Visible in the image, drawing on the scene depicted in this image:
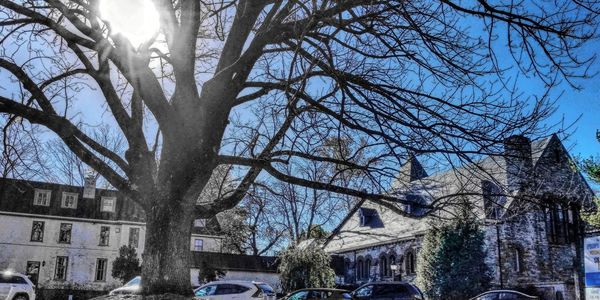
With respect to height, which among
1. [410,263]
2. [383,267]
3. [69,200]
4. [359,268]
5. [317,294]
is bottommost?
[317,294]

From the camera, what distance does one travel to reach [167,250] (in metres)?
6.23

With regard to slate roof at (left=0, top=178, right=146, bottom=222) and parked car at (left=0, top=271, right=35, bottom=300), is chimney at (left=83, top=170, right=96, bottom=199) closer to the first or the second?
slate roof at (left=0, top=178, right=146, bottom=222)

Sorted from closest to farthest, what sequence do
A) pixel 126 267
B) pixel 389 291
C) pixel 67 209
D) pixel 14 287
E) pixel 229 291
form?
pixel 229 291 < pixel 14 287 < pixel 389 291 < pixel 126 267 < pixel 67 209

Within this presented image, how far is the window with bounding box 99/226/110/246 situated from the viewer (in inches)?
1767

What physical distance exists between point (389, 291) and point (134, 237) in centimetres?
2847

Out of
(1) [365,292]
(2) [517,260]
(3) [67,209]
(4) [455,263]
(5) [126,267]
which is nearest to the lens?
(1) [365,292]

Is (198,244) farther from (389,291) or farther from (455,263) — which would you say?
(389,291)

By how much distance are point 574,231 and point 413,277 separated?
11.5 m

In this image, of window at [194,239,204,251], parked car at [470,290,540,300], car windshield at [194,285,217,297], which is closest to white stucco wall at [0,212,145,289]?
window at [194,239,204,251]

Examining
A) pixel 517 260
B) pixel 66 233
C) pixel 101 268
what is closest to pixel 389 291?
pixel 517 260

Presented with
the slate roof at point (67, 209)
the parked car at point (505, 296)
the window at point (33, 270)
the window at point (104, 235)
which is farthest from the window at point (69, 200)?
the parked car at point (505, 296)

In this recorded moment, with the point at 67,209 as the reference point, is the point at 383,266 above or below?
below

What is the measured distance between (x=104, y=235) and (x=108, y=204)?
2.82 meters

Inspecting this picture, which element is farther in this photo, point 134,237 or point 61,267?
point 134,237
